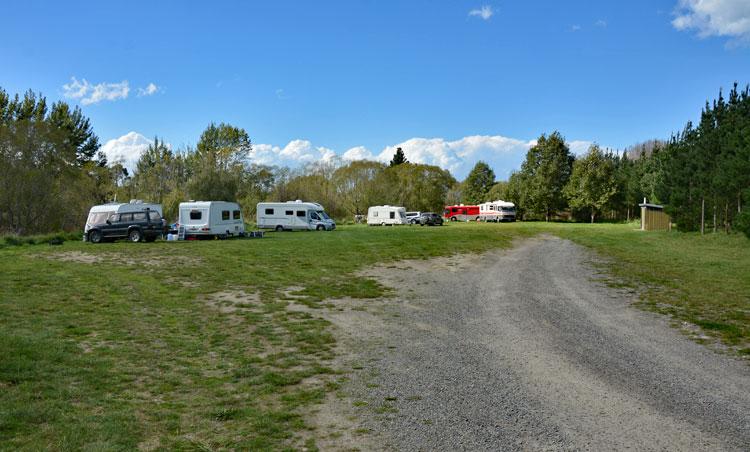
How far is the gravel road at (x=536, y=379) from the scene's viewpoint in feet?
16.2

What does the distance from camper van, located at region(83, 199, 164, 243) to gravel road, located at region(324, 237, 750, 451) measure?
68.7ft

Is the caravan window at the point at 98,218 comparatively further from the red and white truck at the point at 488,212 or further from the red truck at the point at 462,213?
the red truck at the point at 462,213

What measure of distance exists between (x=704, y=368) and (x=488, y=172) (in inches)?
3415

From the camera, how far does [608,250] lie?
84.7ft

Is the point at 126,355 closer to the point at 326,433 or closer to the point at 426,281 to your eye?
the point at 326,433

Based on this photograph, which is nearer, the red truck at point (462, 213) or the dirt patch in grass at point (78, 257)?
the dirt patch in grass at point (78, 257)

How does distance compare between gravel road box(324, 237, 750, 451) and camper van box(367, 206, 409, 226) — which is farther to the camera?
camper van box(367, 206, 409, 226)

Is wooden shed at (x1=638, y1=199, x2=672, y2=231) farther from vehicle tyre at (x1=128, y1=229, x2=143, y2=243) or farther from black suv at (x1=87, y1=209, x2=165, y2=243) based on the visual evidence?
vehicle tyre at (x1=128, y1=229, x2=143, y2=243)

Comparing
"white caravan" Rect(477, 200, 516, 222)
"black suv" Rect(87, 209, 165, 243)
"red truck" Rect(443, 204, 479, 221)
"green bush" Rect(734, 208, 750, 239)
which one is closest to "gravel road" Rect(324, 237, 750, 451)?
"green bush" Rect(734, 208, 750, 239)

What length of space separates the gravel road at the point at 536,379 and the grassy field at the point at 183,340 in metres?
0.78

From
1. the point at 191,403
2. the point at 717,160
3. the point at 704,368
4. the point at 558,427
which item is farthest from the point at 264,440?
the point at 717,160

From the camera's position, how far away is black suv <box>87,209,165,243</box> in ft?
93.0

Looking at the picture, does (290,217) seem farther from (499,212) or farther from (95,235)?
(499,212)

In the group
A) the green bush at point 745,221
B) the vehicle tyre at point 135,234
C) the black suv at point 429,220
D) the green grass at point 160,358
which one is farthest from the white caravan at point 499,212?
the green grass at point 160,358
